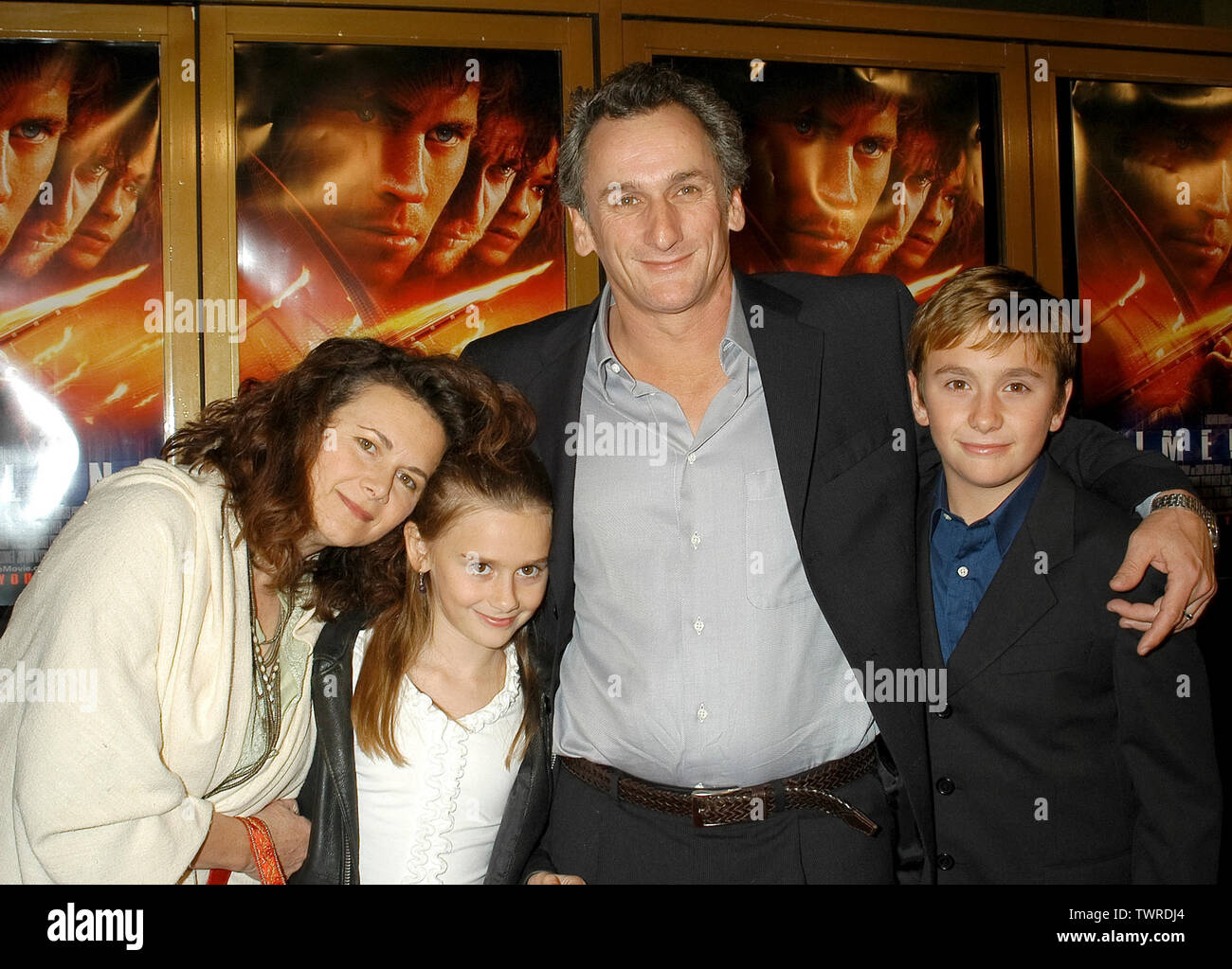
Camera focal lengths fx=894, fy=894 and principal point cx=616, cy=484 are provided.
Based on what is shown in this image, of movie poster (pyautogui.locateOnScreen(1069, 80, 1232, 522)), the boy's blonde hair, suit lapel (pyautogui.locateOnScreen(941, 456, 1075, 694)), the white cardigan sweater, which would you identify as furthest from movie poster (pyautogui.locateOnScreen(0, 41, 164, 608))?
movie poster (pyautogui.locateOnScreen(1069, 80, 1232, 522))

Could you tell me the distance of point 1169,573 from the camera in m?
1.58

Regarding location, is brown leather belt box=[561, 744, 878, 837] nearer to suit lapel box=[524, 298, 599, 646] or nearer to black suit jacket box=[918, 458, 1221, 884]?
black suit jacket box=[918, 458, 1221, 884]

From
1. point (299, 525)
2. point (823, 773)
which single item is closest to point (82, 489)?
point (299, 525)

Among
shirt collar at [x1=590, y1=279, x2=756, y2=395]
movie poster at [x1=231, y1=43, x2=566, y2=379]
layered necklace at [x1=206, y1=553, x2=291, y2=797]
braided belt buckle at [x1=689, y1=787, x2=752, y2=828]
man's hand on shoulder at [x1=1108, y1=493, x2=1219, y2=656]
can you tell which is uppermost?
movie poster at [x1=231, y1=43, x2=566, y2=379]

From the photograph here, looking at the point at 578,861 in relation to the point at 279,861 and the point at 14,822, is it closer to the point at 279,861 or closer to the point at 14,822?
the point at 279,861

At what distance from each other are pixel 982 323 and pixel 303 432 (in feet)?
4.45

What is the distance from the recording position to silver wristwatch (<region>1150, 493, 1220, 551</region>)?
166cm

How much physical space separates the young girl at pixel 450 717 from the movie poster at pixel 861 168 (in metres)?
1.81

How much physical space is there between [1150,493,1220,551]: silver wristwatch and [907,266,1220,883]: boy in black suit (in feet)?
0.22

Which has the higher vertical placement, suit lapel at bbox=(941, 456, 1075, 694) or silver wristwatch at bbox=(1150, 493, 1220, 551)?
silver wristwatch at bbox=(1150, 493, 1220, 551)

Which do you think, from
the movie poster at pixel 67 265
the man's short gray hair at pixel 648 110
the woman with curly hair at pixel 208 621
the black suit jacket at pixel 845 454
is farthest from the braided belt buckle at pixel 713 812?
the movie poster at pixel 67 265

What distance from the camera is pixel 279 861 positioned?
1.81 meters

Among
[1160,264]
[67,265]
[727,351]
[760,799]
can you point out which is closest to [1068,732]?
[760,799]

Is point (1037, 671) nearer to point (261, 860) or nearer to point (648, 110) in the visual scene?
point (648, 110)
